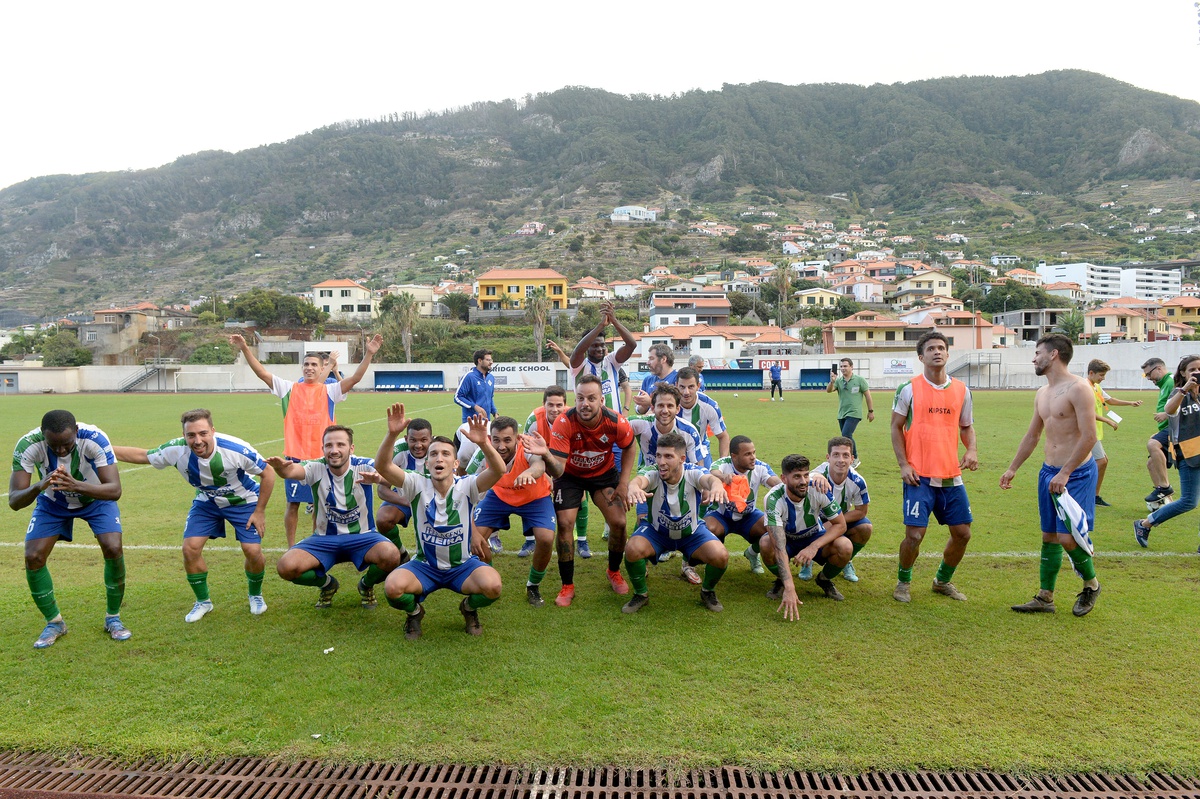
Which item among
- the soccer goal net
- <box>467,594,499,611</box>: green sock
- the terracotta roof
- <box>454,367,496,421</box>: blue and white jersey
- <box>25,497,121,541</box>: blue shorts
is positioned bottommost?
the soccer goal net

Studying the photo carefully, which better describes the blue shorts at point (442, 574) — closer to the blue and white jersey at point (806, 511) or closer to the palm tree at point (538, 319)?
the blue and white jersey at point (806, 511)

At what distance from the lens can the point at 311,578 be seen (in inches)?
210

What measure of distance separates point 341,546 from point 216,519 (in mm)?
1130

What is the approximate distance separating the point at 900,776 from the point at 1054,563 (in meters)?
2.95

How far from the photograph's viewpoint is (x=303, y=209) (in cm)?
19300

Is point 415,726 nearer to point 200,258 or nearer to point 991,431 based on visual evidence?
point 991,431

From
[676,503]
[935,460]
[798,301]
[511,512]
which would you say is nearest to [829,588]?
[935,460]

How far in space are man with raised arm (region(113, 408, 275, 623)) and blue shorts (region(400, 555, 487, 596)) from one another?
1.40 meters

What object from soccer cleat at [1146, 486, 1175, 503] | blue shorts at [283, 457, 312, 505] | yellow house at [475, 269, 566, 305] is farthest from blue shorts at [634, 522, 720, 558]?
yellow house at [475, 269, 566, 305]

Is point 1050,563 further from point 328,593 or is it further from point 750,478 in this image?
point 328,593

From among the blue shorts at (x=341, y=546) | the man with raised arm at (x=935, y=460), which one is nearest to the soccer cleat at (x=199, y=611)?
the blue shorts at (x=341, y=546)

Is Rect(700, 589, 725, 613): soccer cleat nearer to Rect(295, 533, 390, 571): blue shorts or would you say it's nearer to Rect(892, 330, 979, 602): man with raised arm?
Rect(892, 330, 979, 602): man with raised arm

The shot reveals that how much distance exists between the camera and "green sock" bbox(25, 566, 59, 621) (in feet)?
16.1

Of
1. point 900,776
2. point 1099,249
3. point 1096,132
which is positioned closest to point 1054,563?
point 900,776
